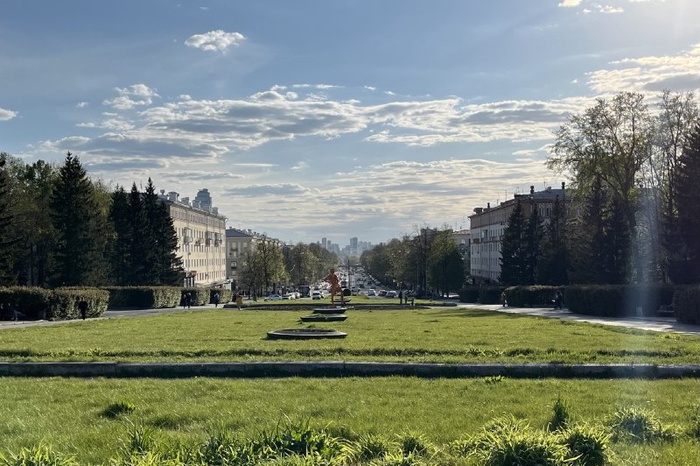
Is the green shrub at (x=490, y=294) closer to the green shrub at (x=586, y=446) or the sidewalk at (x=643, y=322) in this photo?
the sidewalk at (x=643, y=322)

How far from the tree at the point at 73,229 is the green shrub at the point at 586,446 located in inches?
2151

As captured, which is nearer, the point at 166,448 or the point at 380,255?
the point at 166,448

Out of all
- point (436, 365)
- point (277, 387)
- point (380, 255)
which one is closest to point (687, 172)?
point (436, 365)

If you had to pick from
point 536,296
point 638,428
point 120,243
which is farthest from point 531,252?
point 638,428

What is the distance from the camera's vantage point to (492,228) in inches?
4806

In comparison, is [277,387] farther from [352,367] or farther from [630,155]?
[630,155]

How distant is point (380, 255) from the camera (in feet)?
557

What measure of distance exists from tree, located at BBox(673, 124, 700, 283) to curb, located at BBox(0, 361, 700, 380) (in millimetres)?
28399

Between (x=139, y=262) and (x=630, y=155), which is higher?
(x=630, y=155)

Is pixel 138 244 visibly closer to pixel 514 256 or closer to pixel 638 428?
pixel 514 256

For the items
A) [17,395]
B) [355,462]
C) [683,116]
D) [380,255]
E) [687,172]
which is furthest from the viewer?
[380,255]

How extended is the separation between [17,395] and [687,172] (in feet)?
124

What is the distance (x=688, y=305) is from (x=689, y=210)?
29.7 feet

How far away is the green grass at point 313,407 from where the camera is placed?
274 inches
